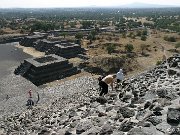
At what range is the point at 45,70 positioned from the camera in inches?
1932

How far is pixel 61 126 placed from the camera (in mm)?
13555

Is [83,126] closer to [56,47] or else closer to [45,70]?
[45,70]

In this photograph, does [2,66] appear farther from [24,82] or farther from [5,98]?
[5,98]

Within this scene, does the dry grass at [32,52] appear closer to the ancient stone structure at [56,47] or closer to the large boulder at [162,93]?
the ancient stone structure at [56,47]

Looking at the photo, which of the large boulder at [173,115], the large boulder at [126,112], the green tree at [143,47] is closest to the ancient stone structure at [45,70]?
the green tree at [143,47]

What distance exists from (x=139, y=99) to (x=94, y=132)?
3.32 m

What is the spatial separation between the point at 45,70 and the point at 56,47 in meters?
21.4

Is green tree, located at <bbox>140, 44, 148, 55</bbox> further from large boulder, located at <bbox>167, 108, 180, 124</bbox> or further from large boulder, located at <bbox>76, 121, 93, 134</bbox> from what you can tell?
large boulder, located at <bbox>167, 108, 180, 124</bbox>

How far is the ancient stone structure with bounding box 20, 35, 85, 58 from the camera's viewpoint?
219ft

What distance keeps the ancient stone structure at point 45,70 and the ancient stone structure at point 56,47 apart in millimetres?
12658

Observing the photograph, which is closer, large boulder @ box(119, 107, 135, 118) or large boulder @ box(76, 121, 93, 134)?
large boulder @ box(76, 121, 93, 134)

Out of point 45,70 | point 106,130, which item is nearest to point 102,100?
point 106,130

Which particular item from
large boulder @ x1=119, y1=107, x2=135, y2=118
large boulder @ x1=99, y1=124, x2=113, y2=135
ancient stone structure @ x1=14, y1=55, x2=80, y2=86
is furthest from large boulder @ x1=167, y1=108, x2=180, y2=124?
ancient stone structure @ x1=14, y1=55, x2=80, y2=86

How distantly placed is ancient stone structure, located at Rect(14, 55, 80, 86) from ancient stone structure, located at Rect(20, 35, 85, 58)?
12.7m
